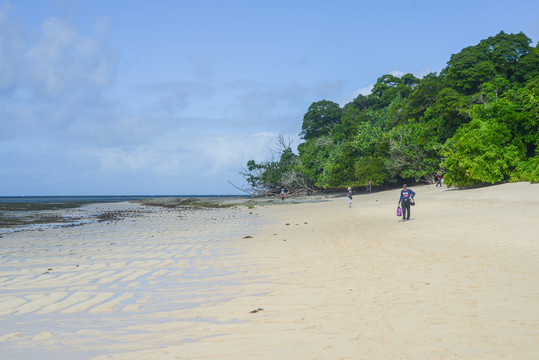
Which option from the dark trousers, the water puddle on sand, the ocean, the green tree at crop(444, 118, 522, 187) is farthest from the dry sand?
the green tree at crop(444, 118, 522, 187)

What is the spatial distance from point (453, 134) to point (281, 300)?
A: 41.1m

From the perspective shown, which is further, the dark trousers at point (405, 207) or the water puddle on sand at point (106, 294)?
the dark trousers at point (405, 207)

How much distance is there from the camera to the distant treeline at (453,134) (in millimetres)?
28562

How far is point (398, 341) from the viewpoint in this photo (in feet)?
12.6

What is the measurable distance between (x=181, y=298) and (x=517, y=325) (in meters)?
4.79

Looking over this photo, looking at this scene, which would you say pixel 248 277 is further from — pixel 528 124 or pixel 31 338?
pixel 528 124

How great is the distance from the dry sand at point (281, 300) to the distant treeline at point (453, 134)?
67.0ft

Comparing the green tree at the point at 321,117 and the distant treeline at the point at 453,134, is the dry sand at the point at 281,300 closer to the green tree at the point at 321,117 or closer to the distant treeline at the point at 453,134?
the distant treeline at the point at 453,134

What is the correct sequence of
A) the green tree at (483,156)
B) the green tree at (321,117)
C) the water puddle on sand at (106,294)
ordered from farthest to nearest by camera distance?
the green tree at (321,117) → the green tree at (483,156) → the water puddle on sand at (106,294)

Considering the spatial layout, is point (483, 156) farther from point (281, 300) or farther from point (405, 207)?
point (281, 300)

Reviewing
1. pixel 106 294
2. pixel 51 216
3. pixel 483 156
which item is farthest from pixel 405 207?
pixel 51 216

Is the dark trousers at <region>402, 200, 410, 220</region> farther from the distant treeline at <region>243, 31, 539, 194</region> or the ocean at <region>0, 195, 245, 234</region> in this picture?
the ocean at <region>0, 195, 245, 234</region>

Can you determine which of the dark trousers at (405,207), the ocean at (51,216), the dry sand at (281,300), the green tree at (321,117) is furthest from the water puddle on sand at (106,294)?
the green tree at (321,117)

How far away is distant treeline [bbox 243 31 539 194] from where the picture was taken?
28.6 meters
